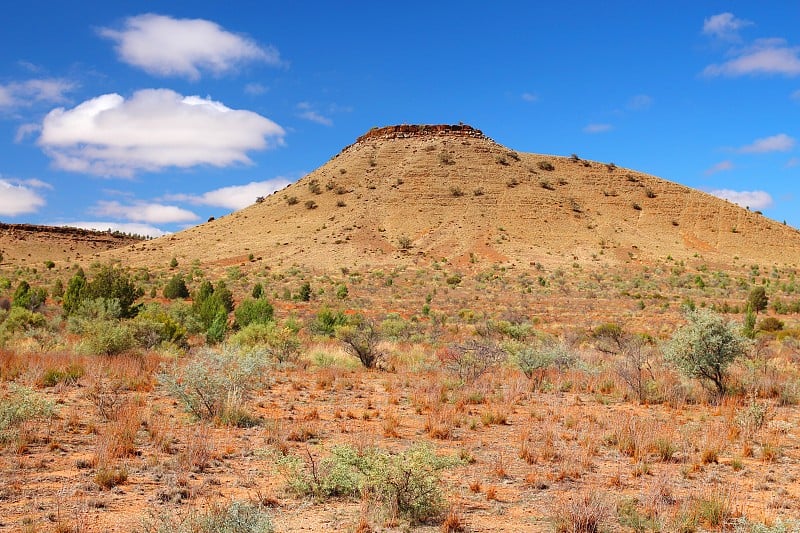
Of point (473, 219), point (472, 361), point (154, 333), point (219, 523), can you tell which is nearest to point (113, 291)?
point (154, 333)

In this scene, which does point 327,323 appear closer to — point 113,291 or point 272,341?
point 272,341

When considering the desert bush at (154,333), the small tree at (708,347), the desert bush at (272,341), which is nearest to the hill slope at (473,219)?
the desert bush at (154,333)

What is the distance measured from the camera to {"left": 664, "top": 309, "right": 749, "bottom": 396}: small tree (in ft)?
36.8

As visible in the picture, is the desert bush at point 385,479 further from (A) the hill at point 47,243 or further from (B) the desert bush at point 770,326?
(A) the hill at point 47,243

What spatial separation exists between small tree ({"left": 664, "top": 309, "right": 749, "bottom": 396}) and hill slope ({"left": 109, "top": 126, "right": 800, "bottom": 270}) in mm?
42108

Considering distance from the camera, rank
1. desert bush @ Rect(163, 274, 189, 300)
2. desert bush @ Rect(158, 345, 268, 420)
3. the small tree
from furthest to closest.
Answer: desert bush @ Rect(163, 274, 189, 300) < the small tree < desert bush @ Rect(158, 345, 268, 420)

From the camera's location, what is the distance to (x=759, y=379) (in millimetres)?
12180

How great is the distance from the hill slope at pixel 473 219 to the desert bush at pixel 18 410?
43.4 meters

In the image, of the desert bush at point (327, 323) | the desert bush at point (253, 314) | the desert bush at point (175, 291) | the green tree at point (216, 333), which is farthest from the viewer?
the desert bush at point (175, 291)

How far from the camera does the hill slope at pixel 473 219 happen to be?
57125 millimetres

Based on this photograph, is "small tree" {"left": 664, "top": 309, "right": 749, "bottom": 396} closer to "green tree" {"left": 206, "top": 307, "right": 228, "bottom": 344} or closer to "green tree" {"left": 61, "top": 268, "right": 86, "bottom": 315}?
"green tree" {"left": 206, "top": 307, "right": 228, "bottom": 344}

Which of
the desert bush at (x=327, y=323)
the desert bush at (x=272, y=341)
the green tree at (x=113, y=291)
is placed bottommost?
the desert bush at (x=272, y=341)

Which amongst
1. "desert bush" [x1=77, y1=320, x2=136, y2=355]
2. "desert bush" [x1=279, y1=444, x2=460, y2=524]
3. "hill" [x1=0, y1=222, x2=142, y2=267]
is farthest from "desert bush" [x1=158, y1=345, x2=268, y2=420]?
"hill" [x1=0, y1=222, x2=142, y2=267]

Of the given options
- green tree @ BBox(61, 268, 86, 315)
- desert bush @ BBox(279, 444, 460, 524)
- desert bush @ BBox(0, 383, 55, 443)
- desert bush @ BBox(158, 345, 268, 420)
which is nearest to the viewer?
desert bush @ BBox(279, 444, 460, 524)
